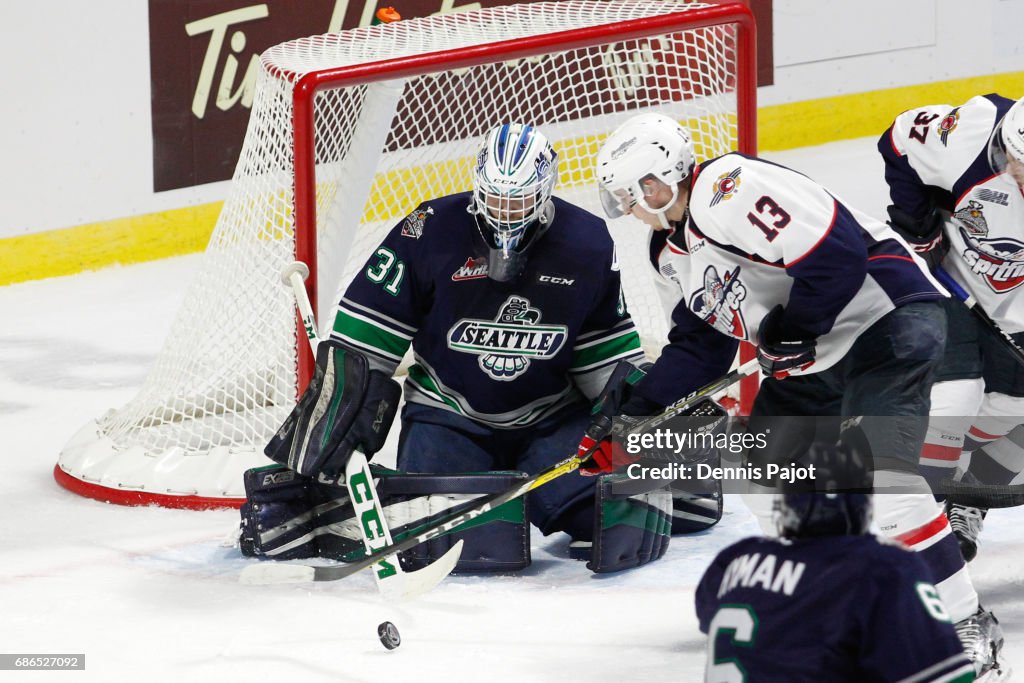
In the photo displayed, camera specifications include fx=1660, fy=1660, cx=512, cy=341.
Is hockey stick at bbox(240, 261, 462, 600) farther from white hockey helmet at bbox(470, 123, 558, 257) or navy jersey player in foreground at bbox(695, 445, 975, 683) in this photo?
navy jersey player in foreground at bbox(695, 445, 975, 683)

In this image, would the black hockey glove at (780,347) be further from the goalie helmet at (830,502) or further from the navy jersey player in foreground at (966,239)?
the goalie helmet at (830,502)

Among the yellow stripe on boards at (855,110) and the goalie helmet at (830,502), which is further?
the yellow stripe on boards at (855,110)

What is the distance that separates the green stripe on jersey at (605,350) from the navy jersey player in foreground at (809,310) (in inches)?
16.6

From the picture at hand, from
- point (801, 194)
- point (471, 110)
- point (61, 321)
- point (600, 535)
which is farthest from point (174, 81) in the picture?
point (801, 194)

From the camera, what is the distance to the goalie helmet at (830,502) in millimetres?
1824

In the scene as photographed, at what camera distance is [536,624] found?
10.3ft

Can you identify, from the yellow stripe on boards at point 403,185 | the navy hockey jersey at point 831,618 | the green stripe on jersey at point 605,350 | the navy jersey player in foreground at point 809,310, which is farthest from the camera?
the yellow stripe on boards at point 403,185

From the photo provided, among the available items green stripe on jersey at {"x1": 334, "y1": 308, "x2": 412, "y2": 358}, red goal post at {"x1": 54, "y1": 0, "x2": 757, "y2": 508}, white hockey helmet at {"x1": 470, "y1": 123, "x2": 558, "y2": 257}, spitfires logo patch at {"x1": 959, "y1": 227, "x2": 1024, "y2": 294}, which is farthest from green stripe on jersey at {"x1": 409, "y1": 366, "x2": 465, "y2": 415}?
spitfires logo patch at {"x1": 959, "y1": 227, "x2": 1024, "y2": 294}

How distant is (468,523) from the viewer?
334cm

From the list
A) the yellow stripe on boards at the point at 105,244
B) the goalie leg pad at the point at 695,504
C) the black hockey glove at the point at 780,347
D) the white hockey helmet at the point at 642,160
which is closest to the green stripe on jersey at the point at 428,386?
the goalie leg pad at the point at 695,504

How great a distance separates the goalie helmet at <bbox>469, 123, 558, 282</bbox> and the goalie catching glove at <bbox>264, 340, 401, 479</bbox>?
34 cm

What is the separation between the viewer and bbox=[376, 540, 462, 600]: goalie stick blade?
3143mm

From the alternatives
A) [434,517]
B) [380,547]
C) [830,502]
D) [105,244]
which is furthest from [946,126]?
[105,244]

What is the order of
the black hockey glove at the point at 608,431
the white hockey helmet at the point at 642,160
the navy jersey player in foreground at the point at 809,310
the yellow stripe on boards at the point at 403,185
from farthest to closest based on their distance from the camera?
the yellow stripe on boards at the point at 403,185 < the black hockey glove at the point at 608,431 < the white hockey helmet at the point at 642,160 < the navy jersey player in foreground at the point at 809,310
